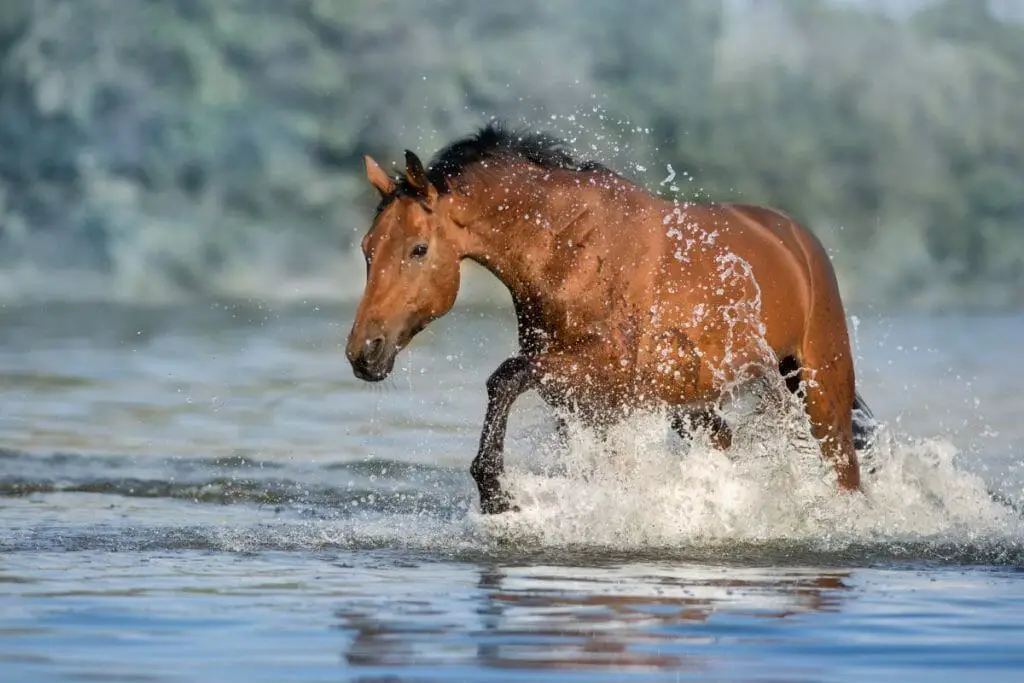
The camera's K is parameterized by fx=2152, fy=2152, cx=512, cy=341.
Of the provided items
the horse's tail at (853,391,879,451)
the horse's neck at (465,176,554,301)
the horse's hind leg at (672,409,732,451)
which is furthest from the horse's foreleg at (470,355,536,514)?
the horse's tail at (853,391,879,451)

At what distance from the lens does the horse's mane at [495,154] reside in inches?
344

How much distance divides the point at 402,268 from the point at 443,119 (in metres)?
22.5

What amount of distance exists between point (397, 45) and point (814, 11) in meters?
6.16

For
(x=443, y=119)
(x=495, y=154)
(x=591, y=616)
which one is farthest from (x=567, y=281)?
(x=443, y=119)

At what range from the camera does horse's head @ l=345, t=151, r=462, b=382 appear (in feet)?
27.4

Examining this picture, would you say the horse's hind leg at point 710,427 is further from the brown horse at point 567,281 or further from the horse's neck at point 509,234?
the horse's neck at point 509,234

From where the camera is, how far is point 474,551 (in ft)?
27.1

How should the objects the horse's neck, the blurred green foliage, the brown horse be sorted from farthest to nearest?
the blurred green foliage → the horse's neck → the brown horse

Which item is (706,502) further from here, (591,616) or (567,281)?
(591,616)

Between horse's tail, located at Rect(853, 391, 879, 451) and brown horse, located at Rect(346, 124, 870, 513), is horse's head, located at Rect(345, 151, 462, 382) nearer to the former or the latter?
brown horse, located at Rect(346, 124, 870, 513)

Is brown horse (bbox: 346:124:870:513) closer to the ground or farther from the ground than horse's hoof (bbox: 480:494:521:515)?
farther from the ground

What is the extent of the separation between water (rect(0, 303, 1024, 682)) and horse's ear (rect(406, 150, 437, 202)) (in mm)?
1180

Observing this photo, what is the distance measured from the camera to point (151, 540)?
8.66 meters

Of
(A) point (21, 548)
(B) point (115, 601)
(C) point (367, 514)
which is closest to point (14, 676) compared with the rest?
(B) point (115, 601)
